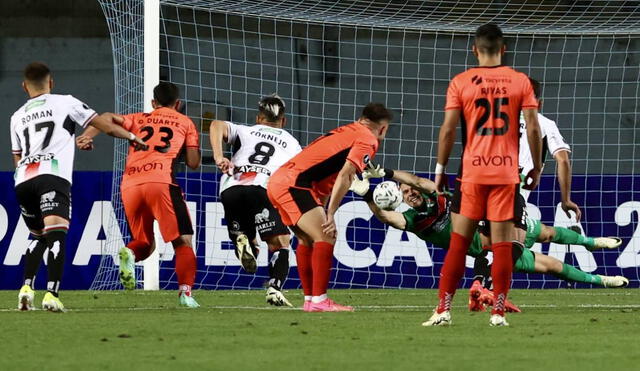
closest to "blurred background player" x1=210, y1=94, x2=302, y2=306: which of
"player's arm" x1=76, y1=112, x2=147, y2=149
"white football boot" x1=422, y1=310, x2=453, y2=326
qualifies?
"player's arm" x1=76, y1=112, x2=147, y2=149

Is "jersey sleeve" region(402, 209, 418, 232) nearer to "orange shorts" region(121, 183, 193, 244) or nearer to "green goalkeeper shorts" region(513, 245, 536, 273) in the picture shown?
"green goalkeeper shorts" region(513, 245, 536, 273)

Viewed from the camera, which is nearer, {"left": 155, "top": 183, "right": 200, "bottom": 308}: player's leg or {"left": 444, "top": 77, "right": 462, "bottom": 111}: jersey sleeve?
{"left": 444, "top": 77, "right": 462, "bottom": 111}: jersey sleeve

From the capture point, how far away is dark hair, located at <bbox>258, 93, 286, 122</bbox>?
10883mm

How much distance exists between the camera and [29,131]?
9109mm

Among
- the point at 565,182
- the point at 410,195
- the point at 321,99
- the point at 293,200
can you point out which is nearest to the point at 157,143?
the point at 293,200

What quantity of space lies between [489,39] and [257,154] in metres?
3.97

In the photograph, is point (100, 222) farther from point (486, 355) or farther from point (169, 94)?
point (486, 355)

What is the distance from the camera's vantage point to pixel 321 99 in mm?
18438

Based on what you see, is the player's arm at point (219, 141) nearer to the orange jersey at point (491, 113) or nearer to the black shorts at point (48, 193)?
the black shorts at point (48, 193)

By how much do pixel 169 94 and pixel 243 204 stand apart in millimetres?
1291

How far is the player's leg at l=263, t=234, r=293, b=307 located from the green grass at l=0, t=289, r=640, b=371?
179mm

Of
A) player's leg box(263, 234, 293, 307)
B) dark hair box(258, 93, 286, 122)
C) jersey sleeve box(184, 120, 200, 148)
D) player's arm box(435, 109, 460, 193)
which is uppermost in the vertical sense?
dark hair box(258, 93, 286, 122)

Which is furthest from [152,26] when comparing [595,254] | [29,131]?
[595,254]

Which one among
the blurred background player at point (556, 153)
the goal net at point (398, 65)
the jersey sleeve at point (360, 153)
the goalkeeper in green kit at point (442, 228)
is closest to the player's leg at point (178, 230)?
the goalkeeper in green kit at point (442, 228)
